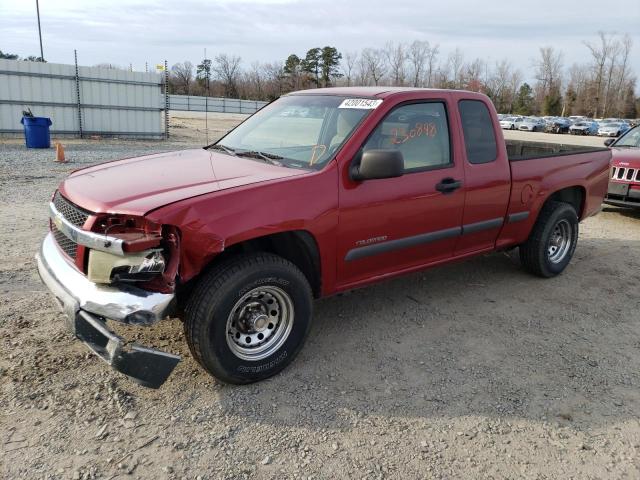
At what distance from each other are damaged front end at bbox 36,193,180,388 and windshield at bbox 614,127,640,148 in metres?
9.19

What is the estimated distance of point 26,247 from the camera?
570 centimetres

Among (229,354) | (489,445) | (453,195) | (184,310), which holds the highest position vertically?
(453,195)

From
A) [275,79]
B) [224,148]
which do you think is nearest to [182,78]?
[275,79]

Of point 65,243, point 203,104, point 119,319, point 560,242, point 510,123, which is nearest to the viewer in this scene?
point 119,319

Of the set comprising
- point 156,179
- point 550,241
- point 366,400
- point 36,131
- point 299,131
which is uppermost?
point 299,131

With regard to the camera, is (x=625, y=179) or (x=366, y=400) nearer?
(x=366, y=400)

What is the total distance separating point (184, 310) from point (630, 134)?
953 centimetres

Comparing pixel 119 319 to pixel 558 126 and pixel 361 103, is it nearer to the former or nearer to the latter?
pixel 361 103

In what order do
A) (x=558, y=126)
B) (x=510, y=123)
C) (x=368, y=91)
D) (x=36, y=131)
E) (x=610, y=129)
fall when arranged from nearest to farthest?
(x=368, y=91)
(x=36, y=131)
(x=610, y=129)
(x=558, y=126)
(x=510, y=123)

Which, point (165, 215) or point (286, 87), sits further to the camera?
point (286, 87)

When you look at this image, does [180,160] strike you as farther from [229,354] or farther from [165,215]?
[229,354]

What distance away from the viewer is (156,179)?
342 cm

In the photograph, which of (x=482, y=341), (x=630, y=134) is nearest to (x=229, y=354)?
(x=482, y=341)

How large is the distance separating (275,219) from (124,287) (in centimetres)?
96
